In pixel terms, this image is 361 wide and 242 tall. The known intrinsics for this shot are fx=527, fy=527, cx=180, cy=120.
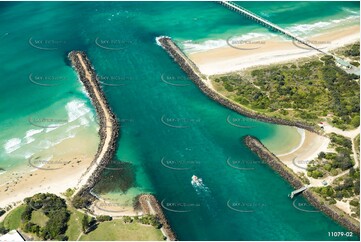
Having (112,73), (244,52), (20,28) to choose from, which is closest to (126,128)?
(112,73)

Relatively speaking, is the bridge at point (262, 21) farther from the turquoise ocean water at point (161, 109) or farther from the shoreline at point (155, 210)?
the shoreline at point (155, 210)

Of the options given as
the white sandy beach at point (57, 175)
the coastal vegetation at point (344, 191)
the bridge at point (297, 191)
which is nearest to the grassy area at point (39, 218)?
the white sandy beach at point (57, 175)

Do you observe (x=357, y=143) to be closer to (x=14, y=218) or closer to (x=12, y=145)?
(x=14, y=218)

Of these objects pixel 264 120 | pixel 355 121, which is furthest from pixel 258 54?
pixel 355 121

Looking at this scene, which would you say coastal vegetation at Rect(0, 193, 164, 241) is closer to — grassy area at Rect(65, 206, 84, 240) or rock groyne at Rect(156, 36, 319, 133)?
grassy area at Rect(65, 206, 84, 240)

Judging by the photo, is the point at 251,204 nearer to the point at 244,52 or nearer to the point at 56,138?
the point at 56,138
